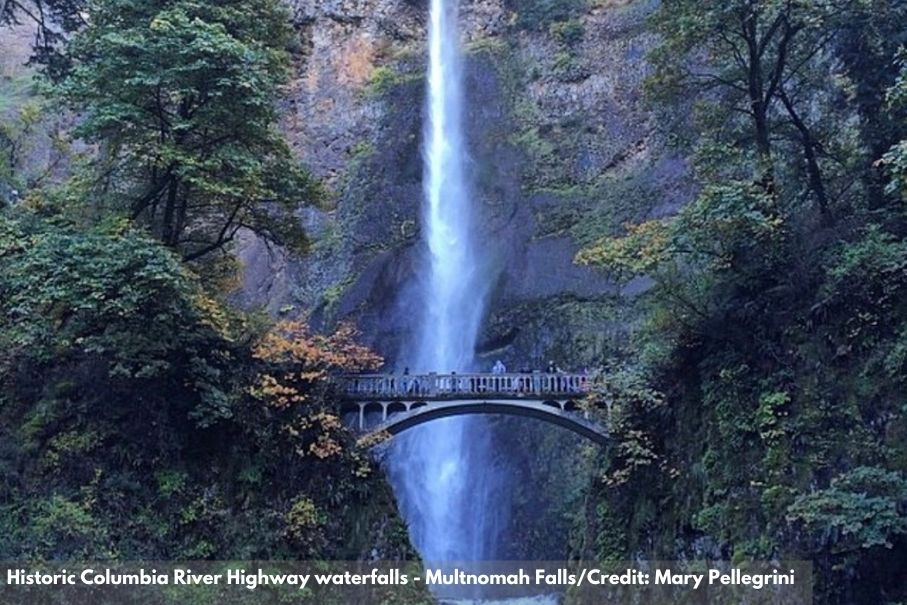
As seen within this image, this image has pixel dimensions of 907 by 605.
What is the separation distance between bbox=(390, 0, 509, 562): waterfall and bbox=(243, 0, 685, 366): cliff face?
635mm

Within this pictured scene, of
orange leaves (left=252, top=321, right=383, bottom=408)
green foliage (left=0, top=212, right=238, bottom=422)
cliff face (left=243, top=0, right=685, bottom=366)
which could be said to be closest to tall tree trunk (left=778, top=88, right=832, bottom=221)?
orange leaves (left=252, top=321, right=383, bottom=408)

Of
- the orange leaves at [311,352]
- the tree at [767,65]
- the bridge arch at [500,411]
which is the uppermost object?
the tree at [767,65]

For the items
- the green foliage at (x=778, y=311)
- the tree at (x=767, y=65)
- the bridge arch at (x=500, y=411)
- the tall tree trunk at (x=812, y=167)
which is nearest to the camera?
the green foliage at (x=778, y=311)

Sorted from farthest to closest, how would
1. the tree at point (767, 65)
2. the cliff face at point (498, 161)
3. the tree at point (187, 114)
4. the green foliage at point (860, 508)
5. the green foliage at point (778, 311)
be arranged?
1. the cliff face at point (498, 161)
2. the tree at point (187, 114)
3. the tree at point (767, 65)
4. the green foliage at point (778, 311)
5. the green foliage at point (860, 508)

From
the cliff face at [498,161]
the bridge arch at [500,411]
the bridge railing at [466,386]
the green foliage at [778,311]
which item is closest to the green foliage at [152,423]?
the bridge railing at [466,386]

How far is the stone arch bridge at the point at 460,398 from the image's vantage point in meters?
18.8

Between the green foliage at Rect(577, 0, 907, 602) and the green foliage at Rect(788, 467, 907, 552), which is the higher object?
the green foliage at Rect(577, 0, 907, 602)

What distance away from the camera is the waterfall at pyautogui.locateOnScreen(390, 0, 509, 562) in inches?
1054

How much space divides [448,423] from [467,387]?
8.93 m

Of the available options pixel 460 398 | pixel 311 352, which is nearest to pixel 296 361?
pixel 311 352

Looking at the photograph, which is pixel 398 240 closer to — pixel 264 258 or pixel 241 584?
pixel 264 258

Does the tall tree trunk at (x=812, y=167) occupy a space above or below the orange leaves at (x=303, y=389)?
above

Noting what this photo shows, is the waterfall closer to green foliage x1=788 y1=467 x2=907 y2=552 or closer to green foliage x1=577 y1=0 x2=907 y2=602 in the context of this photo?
→ green foliage x1=577 y1=0 x2=907 y2=602

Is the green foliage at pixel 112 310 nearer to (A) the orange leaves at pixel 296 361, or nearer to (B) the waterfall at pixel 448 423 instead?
(A) the orange leaves at pixel 296 361
